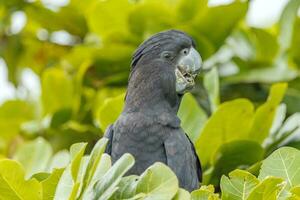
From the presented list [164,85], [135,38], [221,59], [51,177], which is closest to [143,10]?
[135,38]

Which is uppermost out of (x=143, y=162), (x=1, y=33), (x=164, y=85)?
(x=1, y=33)

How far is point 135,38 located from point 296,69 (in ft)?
2.30

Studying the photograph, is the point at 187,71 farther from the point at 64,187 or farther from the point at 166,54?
the point at 64,187

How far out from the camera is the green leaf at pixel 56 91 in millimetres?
3445

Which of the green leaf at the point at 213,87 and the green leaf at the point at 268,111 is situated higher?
the green leaf at the point at 213,87

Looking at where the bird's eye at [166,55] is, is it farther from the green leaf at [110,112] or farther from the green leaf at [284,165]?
the green leaf at [284,165]

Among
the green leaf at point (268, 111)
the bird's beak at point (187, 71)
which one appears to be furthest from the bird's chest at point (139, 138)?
the green leaf at point (268, 111)

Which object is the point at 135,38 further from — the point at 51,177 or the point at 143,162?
the point at 51,177

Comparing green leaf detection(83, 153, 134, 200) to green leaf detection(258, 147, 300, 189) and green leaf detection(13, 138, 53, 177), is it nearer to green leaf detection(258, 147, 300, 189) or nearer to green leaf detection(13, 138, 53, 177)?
green leaf detection(258, 147, 300, 189)

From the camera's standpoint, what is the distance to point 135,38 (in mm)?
3439

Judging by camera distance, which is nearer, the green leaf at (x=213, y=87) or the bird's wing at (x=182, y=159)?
the bird's wing at (x=182, y=159)

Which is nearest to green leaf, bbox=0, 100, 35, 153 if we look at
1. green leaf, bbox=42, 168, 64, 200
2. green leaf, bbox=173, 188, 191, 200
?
green leaf, bbox=42, 168, 64, 200

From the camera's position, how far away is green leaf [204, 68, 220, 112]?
121 inches

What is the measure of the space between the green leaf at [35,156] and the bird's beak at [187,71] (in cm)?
58
